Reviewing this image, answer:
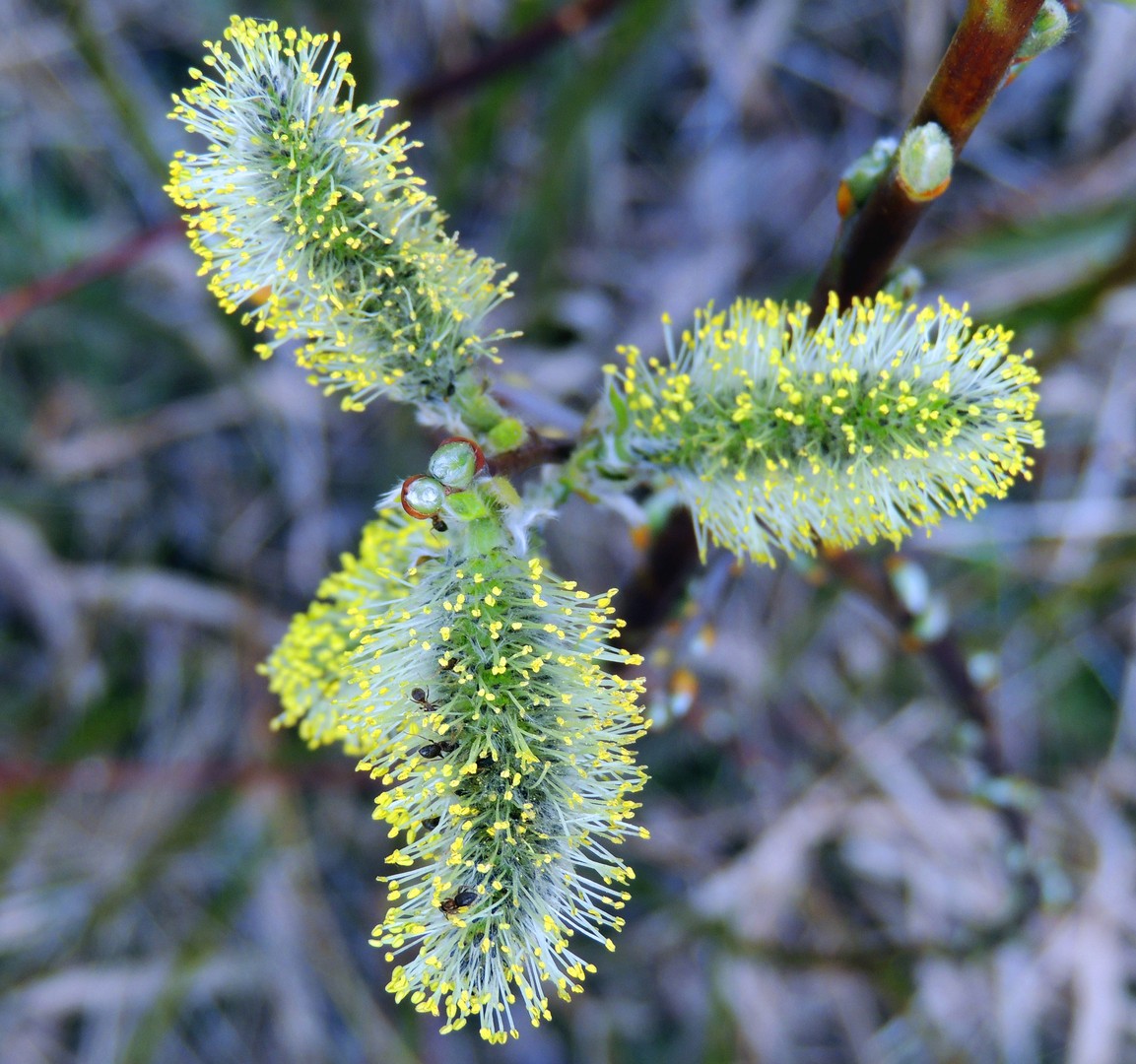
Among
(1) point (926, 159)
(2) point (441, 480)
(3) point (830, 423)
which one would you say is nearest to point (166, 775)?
(2) point (441, 480)

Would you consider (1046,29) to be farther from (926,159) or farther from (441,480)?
(441,480)

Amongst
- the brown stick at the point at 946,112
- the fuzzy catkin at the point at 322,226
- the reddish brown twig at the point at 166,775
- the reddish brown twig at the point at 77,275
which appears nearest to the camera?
the brown stick at the point at 946,112

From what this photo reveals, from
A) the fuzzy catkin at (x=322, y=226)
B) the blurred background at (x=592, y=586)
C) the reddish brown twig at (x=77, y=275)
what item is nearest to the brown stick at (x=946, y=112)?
the fuzzy catkin at (x=322, y=226)

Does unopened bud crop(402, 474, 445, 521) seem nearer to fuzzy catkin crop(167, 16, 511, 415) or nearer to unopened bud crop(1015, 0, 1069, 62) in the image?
fuzzy catkin crop(167, 16, 511, 415)

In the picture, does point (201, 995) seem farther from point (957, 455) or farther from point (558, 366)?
point (957, 455)

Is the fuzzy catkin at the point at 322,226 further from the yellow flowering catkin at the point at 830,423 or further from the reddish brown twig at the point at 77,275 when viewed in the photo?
the reddish brown twig at the point at 77,275

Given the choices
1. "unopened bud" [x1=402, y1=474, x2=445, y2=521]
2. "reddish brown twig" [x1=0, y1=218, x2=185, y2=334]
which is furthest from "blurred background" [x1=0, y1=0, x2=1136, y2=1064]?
"unopened bud" [x1=402, y1=474, x2=445, y2=521]
